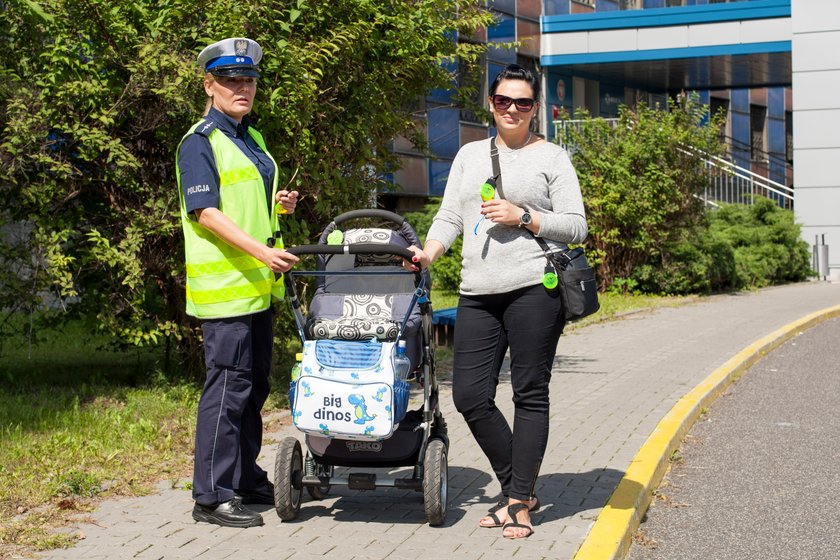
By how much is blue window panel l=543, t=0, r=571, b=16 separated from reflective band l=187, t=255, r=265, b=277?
26936 millimetres

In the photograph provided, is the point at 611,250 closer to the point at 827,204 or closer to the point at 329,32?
the point at 827,204

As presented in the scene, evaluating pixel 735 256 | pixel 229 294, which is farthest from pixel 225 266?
pixel 735 256

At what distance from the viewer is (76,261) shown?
8234 millimetres

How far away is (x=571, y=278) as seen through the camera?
202 inches

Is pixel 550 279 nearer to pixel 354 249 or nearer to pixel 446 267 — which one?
pixel 354 249

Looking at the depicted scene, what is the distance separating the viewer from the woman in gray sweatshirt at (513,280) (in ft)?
17.0

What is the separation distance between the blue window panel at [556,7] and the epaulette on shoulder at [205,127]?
1054 inches

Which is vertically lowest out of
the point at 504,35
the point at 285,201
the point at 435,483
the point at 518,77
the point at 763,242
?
the point at 435,483

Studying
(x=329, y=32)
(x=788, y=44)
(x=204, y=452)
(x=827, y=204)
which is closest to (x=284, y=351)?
(x=329, y=32)

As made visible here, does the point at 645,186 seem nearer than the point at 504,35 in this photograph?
Yes

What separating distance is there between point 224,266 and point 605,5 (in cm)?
3147

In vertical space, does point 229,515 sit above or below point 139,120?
below

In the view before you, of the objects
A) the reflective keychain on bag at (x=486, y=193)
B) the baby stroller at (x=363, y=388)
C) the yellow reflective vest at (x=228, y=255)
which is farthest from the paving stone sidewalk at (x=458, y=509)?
the reflective keychain on bag at (x=486, y=193)

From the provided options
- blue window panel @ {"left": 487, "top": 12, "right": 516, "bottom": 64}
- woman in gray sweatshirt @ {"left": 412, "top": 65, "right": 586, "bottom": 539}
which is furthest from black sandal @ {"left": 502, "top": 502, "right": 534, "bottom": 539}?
blue window panel @ {"left": 487, "top": 12, "right": 516, "bottom": 64}
